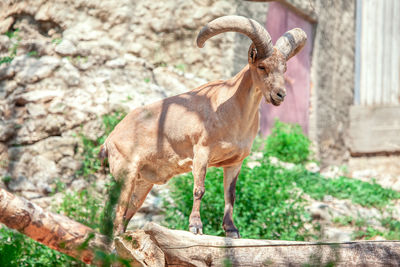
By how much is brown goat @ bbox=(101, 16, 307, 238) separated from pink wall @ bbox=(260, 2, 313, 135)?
554cm

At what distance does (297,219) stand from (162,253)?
3.26 meters

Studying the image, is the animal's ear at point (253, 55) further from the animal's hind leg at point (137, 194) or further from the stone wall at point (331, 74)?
the stone wall at point (331, 74)

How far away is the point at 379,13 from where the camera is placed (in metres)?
12.9

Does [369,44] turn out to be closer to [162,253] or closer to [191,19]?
[191,19]

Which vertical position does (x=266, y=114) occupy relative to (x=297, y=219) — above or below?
above

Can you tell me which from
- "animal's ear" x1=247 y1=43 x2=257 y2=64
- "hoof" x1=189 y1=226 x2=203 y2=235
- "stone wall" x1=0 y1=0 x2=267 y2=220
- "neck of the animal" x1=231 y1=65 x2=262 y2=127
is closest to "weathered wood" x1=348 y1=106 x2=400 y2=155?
"stone wall" x1=0 y1=0 x2=267 y2=220

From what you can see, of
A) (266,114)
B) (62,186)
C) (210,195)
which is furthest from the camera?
(266,114)

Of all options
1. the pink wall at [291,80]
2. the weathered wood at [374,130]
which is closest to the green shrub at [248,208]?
the pink wall at [291,80]

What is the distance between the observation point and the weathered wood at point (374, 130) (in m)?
11.7

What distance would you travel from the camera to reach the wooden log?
301 centimetres

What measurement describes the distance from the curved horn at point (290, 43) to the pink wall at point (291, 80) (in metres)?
5.51

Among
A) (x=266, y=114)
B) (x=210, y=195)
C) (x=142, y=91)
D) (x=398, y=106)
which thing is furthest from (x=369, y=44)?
(x=210, y=195)

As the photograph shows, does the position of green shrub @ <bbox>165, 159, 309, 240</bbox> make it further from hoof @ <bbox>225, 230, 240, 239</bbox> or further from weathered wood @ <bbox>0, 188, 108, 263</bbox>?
hoof @ <bbox>225, 230, 240, 239</bbox>

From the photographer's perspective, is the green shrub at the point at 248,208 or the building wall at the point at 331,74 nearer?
the green shrub at the point at 248,208
